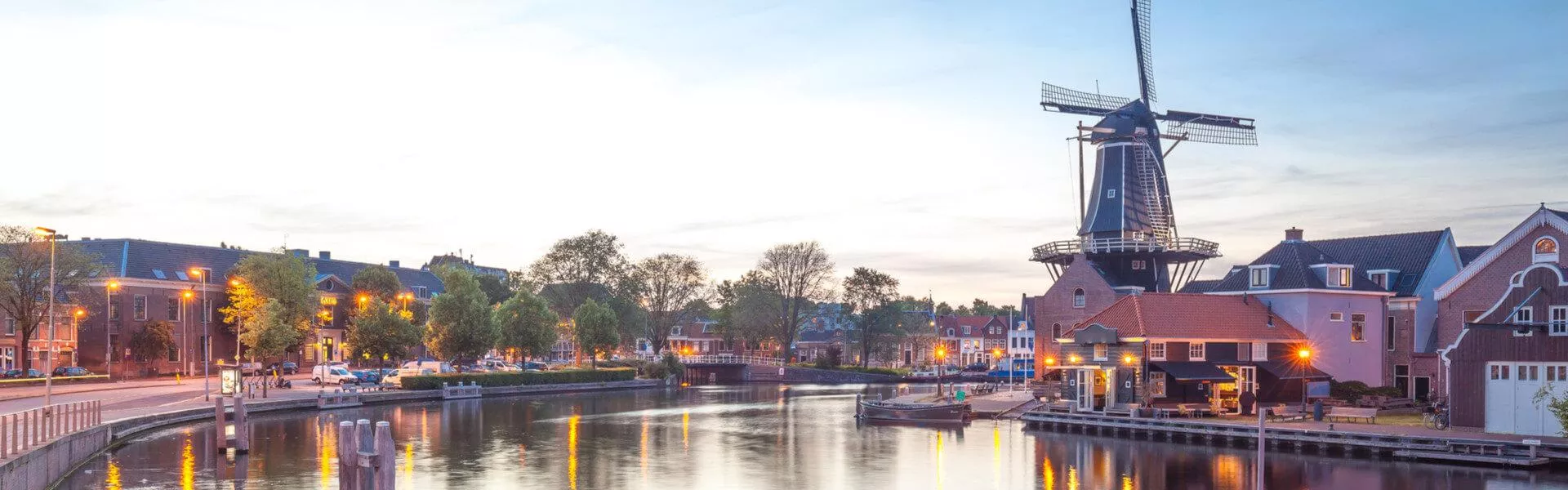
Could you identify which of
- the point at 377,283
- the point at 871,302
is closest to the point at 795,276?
the point at 871,302

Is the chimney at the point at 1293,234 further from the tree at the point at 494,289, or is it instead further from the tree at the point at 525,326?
the tree at the point at 494,289

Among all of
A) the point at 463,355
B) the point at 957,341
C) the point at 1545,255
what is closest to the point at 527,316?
the point at 463,355

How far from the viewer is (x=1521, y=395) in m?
46.0

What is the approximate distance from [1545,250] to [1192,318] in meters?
15.4

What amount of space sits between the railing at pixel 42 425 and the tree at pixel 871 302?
3258 inches

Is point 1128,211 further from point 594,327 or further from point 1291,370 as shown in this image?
point 594,327

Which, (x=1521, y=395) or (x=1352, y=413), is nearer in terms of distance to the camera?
(x=1521, y=395)

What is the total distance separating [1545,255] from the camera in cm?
5128

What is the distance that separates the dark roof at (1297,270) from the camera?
64250mm

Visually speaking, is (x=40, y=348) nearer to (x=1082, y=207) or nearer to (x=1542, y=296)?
(x=1082, y=207)

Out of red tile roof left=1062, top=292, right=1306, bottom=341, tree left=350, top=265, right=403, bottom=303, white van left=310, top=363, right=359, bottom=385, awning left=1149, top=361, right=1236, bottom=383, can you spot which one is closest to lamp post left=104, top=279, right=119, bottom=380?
white van left=310, top=363, right=359, bottom=385

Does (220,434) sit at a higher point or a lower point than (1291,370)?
lower

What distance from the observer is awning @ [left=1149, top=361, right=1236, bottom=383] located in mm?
57875

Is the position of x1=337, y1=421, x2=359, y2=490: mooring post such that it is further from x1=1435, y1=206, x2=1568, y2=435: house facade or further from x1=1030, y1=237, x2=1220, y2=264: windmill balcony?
x1=1030, y1=237, x2=1220, y2=264: windmill balcony
